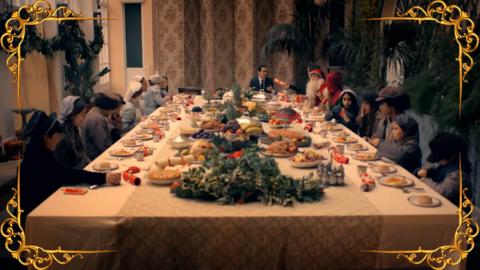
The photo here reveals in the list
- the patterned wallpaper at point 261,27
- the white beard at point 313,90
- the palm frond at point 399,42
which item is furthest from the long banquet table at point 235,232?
the patterned wallpaper at point 261,27

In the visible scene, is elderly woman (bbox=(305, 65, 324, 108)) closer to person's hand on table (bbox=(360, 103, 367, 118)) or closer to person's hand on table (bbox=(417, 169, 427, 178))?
person's hand on table (bbox=(360, 103, 367, 118))

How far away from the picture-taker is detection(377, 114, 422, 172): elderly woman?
4.57 meters

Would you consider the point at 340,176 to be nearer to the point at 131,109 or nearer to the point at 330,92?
the point at 131,109

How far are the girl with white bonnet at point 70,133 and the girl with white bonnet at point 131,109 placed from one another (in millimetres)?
2251

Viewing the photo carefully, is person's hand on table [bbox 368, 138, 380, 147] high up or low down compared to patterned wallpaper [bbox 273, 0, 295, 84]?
down

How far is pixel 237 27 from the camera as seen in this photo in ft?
38.5

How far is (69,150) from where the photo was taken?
460cm

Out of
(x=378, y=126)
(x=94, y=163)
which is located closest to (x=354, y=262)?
(x=94, y=163)

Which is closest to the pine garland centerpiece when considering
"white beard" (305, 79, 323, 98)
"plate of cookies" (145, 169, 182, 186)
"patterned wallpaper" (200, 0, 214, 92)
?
"plate of cookies" (145, 169, 182, 186)

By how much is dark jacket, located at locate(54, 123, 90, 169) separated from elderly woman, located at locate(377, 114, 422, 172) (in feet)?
8.43

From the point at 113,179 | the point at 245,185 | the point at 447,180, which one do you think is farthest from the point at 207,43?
the point at 245,185

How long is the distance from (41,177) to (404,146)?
9.70 feet

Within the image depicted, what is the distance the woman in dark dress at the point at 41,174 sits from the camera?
353 centimetres

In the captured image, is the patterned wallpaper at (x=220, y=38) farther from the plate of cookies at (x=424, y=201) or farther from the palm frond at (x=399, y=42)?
the plate of cookies at (x=424, y=201)
